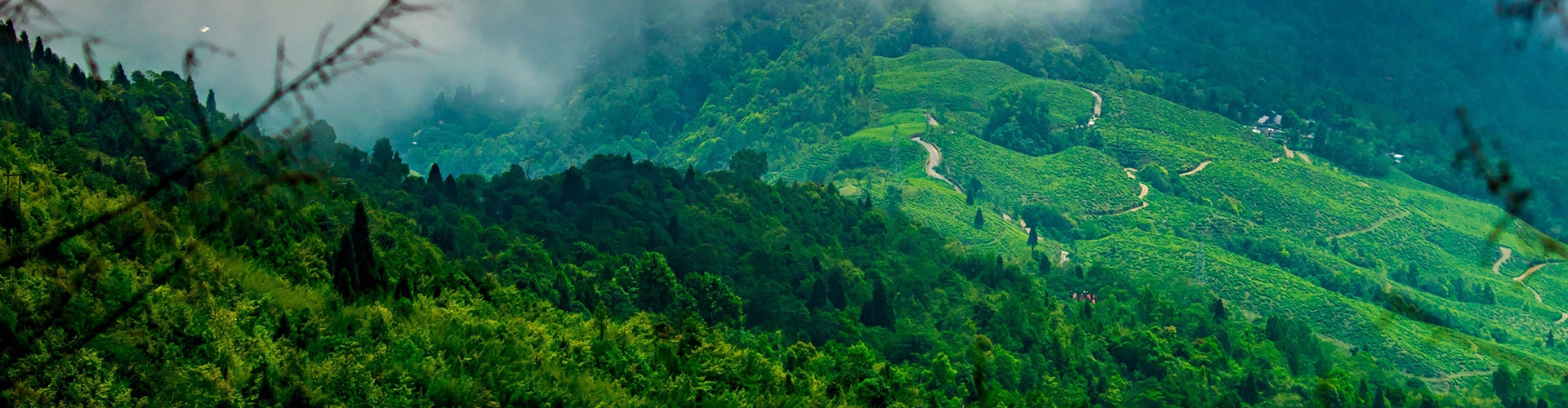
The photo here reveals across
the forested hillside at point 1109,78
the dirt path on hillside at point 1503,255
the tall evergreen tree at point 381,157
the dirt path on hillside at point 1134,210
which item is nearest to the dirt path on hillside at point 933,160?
the forested hillside at point 1109,78

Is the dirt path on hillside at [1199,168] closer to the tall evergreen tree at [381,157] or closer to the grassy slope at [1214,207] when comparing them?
the grassy slope at [1214,207]

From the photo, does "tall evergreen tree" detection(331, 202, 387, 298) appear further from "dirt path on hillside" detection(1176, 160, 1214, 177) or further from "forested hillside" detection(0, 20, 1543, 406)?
"dirt path on hillside" detection(1176, 160, 1214, 177)

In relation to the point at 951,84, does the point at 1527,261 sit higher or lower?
lower

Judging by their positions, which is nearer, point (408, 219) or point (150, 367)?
point (150, 367)

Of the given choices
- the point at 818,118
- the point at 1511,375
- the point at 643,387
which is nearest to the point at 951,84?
the point at 818,118

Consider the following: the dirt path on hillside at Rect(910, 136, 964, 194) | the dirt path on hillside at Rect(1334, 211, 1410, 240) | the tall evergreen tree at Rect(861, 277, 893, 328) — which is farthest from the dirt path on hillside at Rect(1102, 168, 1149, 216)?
the tall evergreen tree at Rect(861, 277, 893, 328)

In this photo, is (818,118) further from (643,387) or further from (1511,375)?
(643,387)

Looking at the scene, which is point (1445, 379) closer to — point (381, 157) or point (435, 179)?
point (435, 179)
